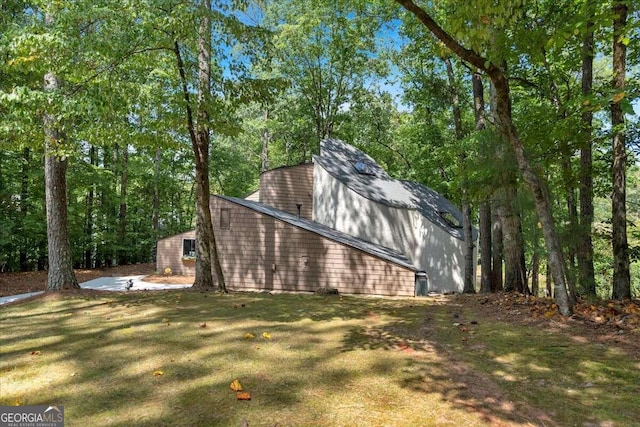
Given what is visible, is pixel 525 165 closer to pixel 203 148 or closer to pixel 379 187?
pixel 203 148

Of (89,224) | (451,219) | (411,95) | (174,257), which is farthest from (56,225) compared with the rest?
(451,219)

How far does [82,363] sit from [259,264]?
12.4 m

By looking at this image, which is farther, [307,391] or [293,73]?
[293,73]

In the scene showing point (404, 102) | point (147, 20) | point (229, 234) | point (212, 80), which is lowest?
point (229, 234)

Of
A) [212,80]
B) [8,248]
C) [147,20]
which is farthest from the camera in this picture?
[8,248]

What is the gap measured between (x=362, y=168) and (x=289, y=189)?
447 centimetres

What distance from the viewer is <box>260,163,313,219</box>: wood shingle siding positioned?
21.6 metres

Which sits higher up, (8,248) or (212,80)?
(212,80)

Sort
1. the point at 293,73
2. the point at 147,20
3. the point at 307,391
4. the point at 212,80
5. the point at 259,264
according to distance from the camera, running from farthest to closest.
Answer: the point at 293,73, the point at 259,264, the point at 212,80, the point at 147,20, the point at 307,391

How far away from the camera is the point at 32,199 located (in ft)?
66.5

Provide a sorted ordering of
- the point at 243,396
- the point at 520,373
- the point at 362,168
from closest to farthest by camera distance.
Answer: the point at 243,396
the point at 520,373
the point at 362,168

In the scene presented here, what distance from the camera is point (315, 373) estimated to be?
3.55 meters

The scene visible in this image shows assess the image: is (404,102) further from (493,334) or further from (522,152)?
(493,334)

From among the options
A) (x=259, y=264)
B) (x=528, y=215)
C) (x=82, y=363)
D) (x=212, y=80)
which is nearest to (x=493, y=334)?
(x=82, y=363)
